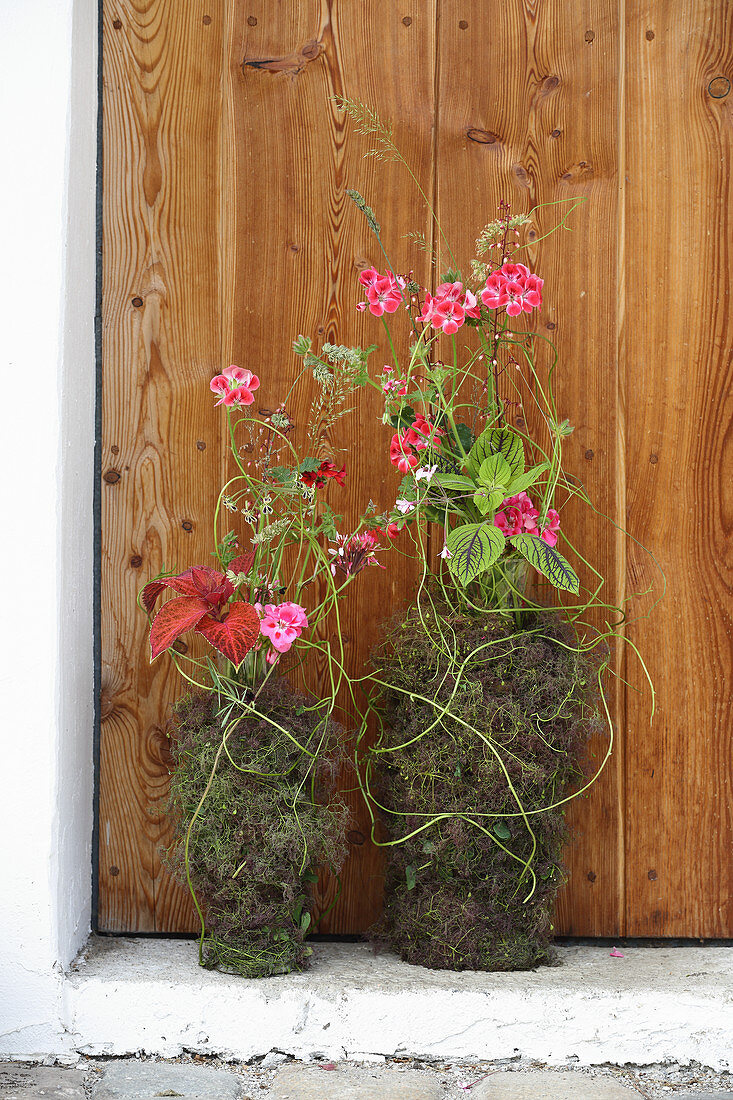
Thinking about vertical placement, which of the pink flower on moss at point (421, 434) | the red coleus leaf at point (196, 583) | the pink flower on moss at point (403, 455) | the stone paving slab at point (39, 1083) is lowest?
the stone paving slab at point (39, 1083)

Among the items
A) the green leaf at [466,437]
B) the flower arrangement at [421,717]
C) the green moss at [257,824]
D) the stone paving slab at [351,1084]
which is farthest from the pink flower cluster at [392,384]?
the stone paving slab at [351,1084]

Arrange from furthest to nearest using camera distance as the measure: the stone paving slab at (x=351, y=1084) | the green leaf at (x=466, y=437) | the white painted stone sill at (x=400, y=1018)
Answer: the green leaf at (x=466, y=437), the white painted stone sill at (x=400, y=1018), the stone paving slab at (x=351, y=1084)

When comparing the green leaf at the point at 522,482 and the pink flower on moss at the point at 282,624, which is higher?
the green leaf at the point at 522,482

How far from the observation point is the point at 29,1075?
119cm

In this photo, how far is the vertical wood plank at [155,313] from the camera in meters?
1.51

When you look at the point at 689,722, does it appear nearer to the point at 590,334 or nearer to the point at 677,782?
the point at 677,782

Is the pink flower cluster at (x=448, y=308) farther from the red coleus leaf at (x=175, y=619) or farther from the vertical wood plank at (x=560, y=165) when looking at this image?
the red coleus leaf at (x=175, y=619)

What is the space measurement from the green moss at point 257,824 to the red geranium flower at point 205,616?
0.47 ft

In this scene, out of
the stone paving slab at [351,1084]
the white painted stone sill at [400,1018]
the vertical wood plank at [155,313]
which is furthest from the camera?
the vertical wood plank at [155,313]

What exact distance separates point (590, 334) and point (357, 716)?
85cm

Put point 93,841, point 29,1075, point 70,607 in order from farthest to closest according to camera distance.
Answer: point 93,841, point 70,607, point 29,1075

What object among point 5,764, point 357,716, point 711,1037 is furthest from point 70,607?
point 711,1037

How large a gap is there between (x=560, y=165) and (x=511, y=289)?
0.46 meters

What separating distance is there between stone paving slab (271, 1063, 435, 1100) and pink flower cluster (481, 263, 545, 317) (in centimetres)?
115
